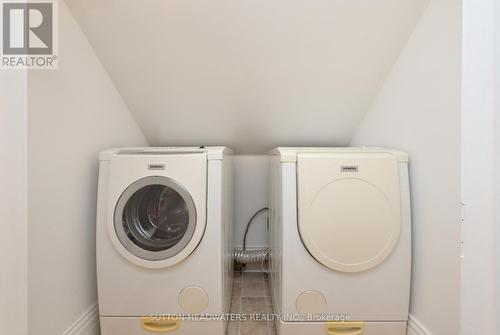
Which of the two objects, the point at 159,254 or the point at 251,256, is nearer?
the point at 159,254

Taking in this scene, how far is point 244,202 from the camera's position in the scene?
2357 mm

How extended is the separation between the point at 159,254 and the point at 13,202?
62 cm

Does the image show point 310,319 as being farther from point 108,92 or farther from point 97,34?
point 97,34

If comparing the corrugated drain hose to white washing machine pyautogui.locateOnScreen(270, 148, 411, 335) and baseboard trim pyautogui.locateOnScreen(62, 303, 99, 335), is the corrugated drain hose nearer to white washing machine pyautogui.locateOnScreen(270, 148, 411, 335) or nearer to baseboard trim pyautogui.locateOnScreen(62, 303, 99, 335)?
white washing machine pyautogui.locateOnScreen(270, 148, 411, 335)

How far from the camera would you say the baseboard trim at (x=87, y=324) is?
4.13 feet

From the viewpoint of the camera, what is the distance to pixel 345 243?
127 centimetres

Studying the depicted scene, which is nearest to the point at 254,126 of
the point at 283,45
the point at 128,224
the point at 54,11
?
the point at 283,45

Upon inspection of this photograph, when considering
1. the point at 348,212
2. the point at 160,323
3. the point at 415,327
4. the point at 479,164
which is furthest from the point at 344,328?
the point at 479,164

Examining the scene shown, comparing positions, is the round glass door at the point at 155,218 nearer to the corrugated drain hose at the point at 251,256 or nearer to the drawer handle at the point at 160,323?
the drawer handle at the point at 160,323

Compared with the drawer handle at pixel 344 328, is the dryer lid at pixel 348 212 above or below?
above

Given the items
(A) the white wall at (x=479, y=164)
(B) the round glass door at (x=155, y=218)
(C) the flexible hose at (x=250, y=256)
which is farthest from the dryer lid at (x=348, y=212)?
(C) the flexible hose at (x=250, y=256)

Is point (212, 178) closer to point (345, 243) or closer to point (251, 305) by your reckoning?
point (345, 243)

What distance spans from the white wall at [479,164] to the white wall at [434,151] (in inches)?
23.6

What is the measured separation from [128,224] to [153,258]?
22 centimetres
